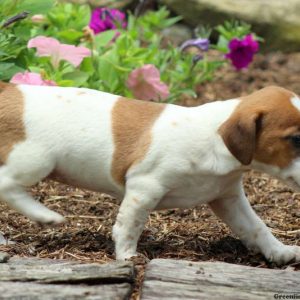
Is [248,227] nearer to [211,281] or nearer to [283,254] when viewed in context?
[283,254]

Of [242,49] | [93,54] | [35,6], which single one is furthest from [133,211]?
[242,49]

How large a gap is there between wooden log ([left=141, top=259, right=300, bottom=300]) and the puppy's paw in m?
0.52

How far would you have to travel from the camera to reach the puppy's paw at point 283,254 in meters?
3.78

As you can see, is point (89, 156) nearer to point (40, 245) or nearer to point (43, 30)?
point (40, 245)

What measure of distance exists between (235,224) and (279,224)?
606 mm

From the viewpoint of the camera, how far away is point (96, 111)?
3650mm

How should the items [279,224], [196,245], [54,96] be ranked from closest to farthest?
[54,96] < [196,245] < [279,224]

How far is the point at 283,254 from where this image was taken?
3.78 m

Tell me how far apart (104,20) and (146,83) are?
3.24 feet

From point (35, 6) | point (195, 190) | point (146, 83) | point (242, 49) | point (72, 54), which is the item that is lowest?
point (242, 49)

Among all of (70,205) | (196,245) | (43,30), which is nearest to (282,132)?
(196,245)

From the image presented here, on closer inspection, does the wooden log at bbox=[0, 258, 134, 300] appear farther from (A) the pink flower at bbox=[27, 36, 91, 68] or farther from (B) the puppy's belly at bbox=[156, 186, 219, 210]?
(A) the pink flower at bbox=[27, 36, 91, 68]

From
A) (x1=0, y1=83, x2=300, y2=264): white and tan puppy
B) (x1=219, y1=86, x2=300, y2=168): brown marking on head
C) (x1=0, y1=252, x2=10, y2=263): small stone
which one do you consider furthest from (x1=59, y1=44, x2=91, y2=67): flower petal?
(x1=0, y1=252, x2=10, y2=263): small stone

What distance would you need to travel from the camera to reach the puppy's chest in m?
3.58
